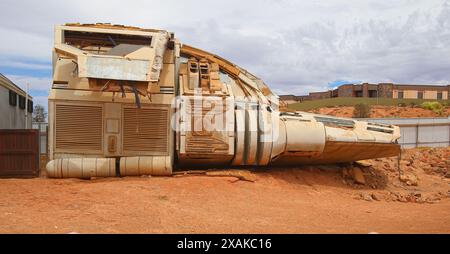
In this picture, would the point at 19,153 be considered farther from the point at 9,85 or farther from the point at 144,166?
the point at 9,85

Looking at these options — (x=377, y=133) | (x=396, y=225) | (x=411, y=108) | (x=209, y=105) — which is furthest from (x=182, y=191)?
(x=411, y=108)

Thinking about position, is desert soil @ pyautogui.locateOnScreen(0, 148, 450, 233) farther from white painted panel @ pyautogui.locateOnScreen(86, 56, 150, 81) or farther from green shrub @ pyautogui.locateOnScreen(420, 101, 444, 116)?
green shrub @ pyautogui.locateOnScreen(420, 101, 444, 116)

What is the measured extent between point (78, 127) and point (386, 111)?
34.0 m

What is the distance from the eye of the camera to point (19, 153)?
39.0 ft

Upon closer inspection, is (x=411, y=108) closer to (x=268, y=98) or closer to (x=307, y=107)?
(x=307, y=107)

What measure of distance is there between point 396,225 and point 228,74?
25.1 feet

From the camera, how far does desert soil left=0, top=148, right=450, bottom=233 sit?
6.55 m

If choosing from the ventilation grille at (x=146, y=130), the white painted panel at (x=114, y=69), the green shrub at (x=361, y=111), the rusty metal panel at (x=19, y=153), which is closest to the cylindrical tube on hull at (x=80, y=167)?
the ventilation grille at (x=146, y=130)

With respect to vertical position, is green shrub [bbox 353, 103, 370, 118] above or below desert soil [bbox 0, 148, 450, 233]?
above

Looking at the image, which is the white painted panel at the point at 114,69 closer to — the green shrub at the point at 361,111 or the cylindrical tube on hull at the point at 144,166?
the cylindrical tube on hull at the point at 144,166

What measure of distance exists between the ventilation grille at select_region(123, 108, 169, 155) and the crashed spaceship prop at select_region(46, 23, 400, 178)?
0.03m

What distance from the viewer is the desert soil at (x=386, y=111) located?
123 feet

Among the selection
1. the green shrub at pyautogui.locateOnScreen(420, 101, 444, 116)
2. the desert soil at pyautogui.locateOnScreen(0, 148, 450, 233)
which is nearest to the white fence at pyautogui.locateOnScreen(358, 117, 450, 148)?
the desert soil at pyautogui.locateOnScreen(0, 148, 450, 233)

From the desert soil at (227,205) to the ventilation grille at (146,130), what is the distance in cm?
87
